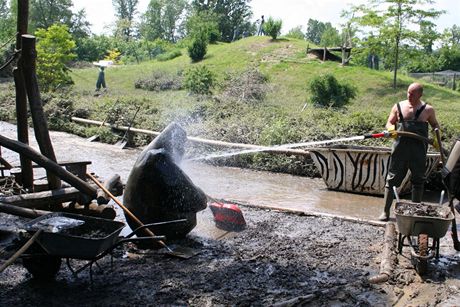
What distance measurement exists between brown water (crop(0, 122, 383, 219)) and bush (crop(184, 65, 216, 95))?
29.7ft

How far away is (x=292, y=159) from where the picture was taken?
12.2 m

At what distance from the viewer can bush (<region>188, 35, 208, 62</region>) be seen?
119 feet

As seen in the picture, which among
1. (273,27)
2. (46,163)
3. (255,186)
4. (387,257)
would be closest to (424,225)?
(387,257)

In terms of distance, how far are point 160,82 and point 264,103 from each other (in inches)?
425

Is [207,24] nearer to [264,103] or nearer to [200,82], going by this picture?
[200,82]

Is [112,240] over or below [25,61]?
below

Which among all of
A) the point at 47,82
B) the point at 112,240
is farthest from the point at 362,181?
the point at 47,82

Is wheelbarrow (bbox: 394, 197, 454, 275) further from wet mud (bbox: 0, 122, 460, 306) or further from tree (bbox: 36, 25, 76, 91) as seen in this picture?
tree (bbox: 36, 25, 76, 91)

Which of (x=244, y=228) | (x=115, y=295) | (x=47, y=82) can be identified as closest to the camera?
(x=115, y=295)

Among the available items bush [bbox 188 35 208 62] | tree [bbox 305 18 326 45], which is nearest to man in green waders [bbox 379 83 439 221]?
bush [bbox 188 35 208 62]

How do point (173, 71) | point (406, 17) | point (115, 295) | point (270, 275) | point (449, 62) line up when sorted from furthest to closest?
point (449, 62) < point (173, 71) < point (406, 17) < point (270, 275) < point (115, 295)

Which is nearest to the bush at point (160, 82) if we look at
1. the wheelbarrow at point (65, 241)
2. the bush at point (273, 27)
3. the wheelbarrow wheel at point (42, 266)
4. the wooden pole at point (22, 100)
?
the bush at point (273, 27)

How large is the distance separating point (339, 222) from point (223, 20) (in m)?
52.6

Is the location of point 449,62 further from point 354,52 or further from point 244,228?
point 244,228
